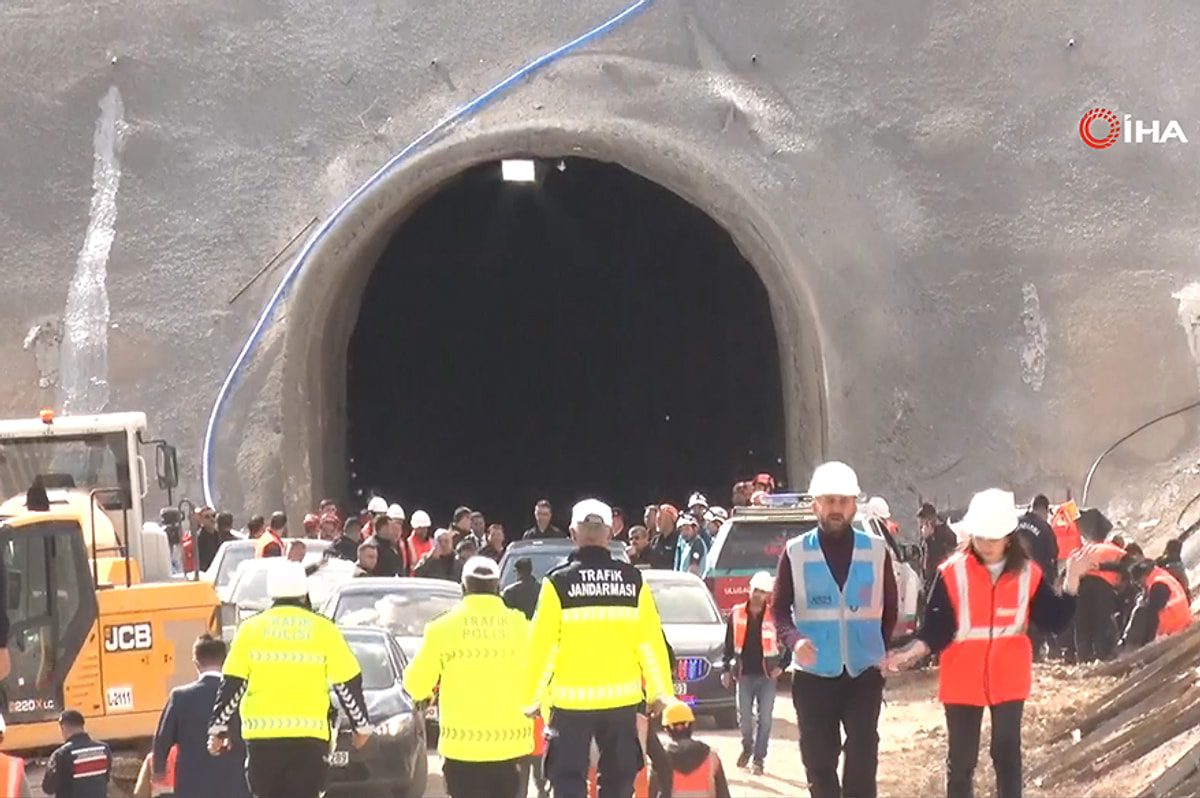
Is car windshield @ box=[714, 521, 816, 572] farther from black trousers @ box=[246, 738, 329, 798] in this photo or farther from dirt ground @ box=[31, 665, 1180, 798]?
black trousers @ box=[246, 738, 329, 798]

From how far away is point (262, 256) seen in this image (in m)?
26.0

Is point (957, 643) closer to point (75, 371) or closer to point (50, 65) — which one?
point (75, 371)

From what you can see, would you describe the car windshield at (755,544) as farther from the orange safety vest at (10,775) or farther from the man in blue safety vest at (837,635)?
the orange safety vest at (10,775)

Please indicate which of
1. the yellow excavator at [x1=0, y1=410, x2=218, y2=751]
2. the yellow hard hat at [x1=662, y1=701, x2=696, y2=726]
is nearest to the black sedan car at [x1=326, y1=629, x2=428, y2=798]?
the yellow excavator at [x1=0, y1=410, x2=218, y2=751]

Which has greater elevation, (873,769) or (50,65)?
(50,65)

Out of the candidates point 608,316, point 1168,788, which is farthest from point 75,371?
point 1168,788

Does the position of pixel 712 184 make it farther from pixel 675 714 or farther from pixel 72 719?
pixel 675 714

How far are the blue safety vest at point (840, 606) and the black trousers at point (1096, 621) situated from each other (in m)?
9.67

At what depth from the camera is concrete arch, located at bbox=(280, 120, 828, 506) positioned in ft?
84.5

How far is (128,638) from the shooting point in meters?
14.1

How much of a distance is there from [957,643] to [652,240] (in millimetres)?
27341

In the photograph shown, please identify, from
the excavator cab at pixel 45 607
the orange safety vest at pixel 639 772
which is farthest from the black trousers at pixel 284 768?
the excavator cab at pixel 45 607

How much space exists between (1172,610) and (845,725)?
8382 millimetres

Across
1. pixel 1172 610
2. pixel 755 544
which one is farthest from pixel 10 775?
pixel 755 544
